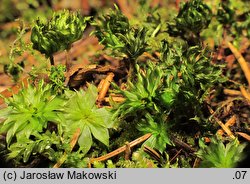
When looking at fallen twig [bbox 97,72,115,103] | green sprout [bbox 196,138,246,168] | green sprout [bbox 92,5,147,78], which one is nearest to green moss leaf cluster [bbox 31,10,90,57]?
green sprout [bbox 92,5,147,78]

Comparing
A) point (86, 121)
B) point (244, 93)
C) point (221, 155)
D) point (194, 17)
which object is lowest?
point (221, 155)

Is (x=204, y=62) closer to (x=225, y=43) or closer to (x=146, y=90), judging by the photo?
(x=146, y=90)

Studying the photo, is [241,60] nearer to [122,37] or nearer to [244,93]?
[244,93]

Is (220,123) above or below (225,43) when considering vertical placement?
below

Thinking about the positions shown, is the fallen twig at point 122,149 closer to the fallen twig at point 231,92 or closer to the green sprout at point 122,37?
the green sprout at point 122,37

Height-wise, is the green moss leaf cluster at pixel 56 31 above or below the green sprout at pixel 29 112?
above

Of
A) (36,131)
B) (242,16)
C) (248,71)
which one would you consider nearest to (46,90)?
(36,131)

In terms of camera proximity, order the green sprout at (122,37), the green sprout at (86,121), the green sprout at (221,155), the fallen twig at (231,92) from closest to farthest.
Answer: the green sprout at (221,155) → the green sprout at (86,121) → the green sprout at (122,37) → the fallen twig at (231,92)

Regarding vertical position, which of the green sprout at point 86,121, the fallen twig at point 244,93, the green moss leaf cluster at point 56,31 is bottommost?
the green sprout at point 86,121

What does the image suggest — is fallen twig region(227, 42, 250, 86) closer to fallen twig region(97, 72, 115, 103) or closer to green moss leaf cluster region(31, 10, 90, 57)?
fallen twig region(97, 72, 115, 103)

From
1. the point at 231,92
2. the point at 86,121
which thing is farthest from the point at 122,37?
the point at 231,92

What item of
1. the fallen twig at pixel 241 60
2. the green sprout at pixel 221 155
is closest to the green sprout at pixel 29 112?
the green sprout at pixel 221 155
